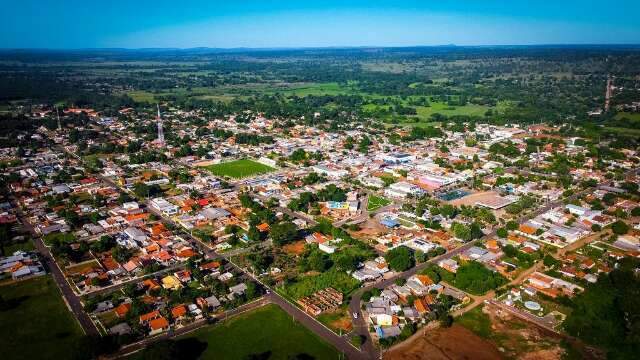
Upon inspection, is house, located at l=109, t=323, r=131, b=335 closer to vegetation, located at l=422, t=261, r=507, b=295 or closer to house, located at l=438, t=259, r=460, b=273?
vegetation, located at l=422, t=261, r=507, b=295

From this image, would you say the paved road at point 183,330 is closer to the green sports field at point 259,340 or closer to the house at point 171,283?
the green sports field at point 259,340

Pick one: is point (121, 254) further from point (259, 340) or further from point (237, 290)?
point (259, 340)

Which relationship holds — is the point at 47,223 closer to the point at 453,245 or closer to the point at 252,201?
the point at 252,201

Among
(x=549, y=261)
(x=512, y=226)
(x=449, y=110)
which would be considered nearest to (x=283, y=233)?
(x=512, y=226)

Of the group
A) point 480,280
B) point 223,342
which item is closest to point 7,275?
point 223,342

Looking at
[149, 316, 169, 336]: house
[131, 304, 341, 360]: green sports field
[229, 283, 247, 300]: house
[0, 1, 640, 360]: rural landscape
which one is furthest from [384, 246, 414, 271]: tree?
[149, 316, 169, 336]: house

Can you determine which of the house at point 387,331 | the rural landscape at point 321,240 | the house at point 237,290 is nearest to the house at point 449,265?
the rural landscape at point 321,240
